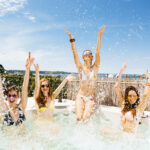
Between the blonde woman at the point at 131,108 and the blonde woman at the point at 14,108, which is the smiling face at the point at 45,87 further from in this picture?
the blonde woman at the point at 131,108

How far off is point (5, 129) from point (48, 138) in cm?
91

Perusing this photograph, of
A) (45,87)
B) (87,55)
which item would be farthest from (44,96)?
(87,55)

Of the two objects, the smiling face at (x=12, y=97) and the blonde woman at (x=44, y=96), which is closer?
the smiling face at (x=12, y=97)

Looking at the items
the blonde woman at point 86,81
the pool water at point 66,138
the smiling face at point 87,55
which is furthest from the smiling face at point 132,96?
the smiling face at point 87,55

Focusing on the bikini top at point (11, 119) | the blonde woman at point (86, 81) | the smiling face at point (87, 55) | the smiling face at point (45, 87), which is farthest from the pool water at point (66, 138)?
the smiling face at point (87, 55)

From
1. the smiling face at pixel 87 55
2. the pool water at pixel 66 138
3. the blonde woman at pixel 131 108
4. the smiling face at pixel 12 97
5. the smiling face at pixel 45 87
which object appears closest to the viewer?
the smiling face at pixel 12 97

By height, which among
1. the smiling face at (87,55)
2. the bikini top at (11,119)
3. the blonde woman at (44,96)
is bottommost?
the bikini top at (11,119)

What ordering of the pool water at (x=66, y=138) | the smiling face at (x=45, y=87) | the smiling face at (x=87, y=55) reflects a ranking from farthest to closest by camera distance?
the smiling face at (x=87, y=55)
the smiling face at (x=45, y=87)
the pool water at (x=66, y=138)

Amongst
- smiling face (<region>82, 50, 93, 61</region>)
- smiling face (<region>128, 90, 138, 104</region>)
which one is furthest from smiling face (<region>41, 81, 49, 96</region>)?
A: smiling face (<region>128, 90, 138, 104</region>)

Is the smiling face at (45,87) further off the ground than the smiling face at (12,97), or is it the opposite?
the smiling face at (45,87)

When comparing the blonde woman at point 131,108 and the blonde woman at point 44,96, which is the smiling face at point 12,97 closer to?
the blonde woman at point 44,96

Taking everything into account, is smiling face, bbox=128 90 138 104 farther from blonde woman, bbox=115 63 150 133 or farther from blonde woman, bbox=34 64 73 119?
blonde woman, bbox=34 64 73 119

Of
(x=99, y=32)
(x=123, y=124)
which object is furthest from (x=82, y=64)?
(x=123, y=124)

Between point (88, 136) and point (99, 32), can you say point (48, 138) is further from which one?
point (99, 32)
